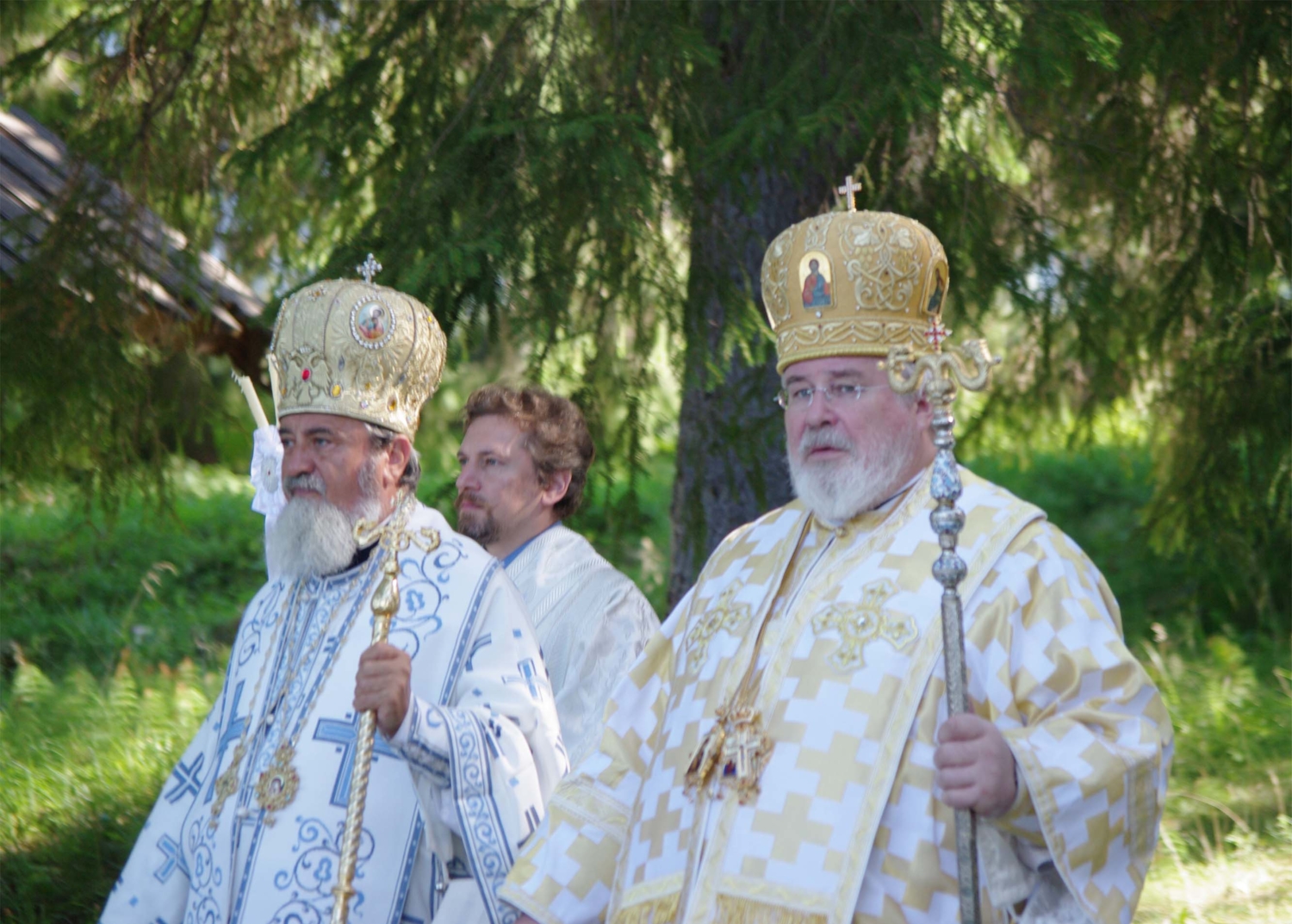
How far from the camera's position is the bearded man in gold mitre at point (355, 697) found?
142 inches

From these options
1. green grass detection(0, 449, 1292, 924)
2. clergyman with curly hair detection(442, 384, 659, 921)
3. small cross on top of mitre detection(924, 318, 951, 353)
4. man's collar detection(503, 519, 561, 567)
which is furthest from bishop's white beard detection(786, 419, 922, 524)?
green grass detection(0, 449, 1292, 924)

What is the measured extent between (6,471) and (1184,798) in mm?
5546

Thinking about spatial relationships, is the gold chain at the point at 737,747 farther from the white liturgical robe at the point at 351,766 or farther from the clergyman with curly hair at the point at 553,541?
the clergyman with curly hair at the point at 553,541

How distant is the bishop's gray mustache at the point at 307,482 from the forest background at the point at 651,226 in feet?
3.05

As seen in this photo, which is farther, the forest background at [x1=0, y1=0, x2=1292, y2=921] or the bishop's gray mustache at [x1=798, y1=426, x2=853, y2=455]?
the forest background at [x1=0, y1=0, x2=1292, y2=921]

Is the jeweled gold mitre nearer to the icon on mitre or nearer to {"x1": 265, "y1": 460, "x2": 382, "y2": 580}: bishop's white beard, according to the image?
the icon on mitre

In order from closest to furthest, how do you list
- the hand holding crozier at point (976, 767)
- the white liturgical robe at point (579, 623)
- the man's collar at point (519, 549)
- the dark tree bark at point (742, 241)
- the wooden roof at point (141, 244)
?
1. the hand holding crozier at point (976, 767)
2. the white liturgical robe at point (579, 623)
3. the man's collar at point (519, 549)
4. the dark tree bark at point (742, 241)
5. the wooden roof at point (141, 244)

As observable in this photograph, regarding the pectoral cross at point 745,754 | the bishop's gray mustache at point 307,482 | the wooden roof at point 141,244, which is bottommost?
the pectoral cross at point 745,754

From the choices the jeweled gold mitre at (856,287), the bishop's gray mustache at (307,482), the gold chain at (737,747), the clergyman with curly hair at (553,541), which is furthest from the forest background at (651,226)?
the gold chain at (737,747)

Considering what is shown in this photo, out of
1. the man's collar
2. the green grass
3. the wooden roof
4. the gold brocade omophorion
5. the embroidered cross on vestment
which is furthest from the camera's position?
the green grass

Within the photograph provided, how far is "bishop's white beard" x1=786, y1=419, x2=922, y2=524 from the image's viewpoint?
313cm

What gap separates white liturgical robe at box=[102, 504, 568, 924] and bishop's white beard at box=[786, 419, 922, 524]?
1.03 meters

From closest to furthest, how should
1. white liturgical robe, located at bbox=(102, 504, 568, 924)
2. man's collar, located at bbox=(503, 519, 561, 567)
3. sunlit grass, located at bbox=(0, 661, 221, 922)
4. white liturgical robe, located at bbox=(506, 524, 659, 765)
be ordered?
white liturgical robe, located at bbox=(102, 504, 568, 924), white liturgical robe, located at bbox=(506, 524, 659, 765), man's collar, located at bbox=(503, 519, 561, 567), sunlit grass, located at bbox=(0, 661, 221, 922)

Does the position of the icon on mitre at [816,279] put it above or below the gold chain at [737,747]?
above
